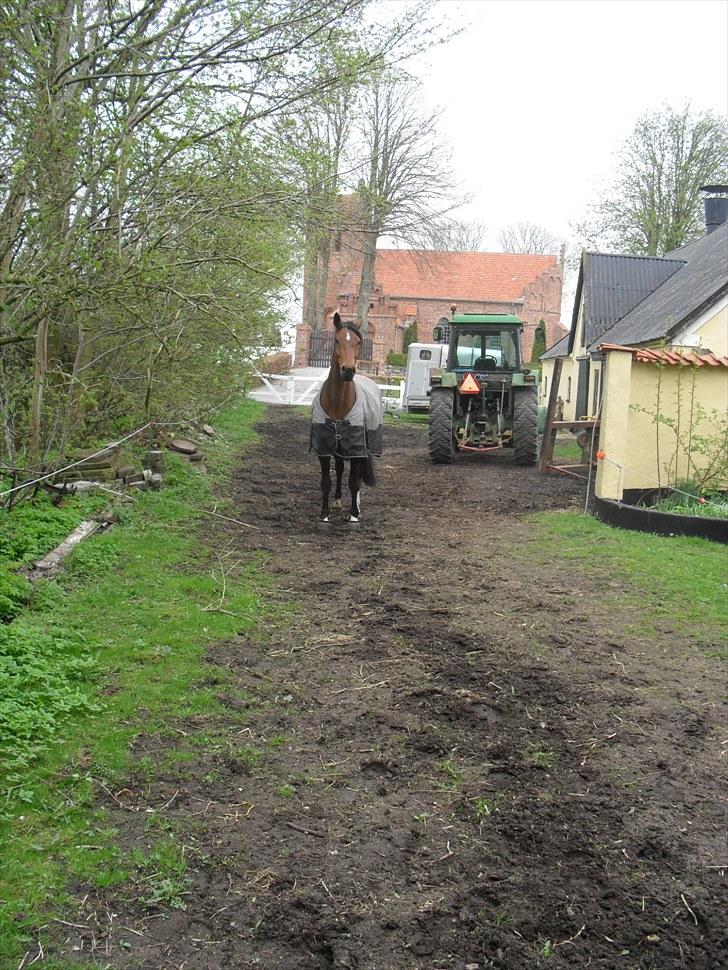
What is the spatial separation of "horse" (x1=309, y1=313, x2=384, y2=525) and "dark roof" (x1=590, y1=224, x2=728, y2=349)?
25.0 feet

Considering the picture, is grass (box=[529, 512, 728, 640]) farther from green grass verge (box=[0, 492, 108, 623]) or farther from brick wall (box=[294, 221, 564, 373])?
brick wall (box=[294, 221, 564, 373])

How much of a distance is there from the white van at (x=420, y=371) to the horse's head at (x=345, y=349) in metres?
19.6

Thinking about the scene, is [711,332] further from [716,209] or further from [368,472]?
[716,209]

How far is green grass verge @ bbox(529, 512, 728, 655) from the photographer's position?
677 centimetres

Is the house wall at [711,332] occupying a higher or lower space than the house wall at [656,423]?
higher

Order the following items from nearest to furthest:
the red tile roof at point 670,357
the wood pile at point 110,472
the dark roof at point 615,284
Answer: the wood pile at point 110,472 < the red tile roof at point 670,357 < the dark roof at point 615,284

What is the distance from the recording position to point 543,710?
4.84m

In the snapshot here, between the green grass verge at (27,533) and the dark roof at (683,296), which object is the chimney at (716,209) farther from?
the green grass verge at (27,533)

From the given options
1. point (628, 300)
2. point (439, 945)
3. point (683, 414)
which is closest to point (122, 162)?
point (439, 945)

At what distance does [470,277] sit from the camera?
59.2m

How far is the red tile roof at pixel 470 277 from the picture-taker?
57938 mm

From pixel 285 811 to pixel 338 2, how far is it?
253 inches

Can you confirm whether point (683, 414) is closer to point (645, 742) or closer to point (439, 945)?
point (645, 742)

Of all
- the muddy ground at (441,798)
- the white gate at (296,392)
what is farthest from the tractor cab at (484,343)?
the white gate at (296,392)
